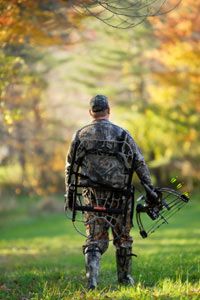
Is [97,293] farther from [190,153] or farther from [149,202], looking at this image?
[190,153]

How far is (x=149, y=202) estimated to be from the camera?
28.9 feet

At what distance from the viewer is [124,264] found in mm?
8727

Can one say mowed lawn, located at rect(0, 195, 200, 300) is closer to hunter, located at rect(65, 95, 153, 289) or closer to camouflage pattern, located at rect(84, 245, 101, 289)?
camouflage pattern, located at rect(84, 245, 101, 289)

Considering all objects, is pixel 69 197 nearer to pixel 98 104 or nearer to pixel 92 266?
pixel 92 266

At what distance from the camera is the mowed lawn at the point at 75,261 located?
7.82 m

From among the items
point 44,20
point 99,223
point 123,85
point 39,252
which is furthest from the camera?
point 123,85

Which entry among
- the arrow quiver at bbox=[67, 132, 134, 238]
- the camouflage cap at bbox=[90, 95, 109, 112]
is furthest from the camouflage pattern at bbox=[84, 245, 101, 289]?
the camouflage cap at bbox=[90, 95, 109, 112]

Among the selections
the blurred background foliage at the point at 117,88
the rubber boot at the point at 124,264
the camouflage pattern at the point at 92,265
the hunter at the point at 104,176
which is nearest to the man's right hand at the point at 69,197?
the hunter at the point at 104,176

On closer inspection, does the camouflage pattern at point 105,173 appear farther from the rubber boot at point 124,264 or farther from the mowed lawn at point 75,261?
the mowed lawn at point 75,261

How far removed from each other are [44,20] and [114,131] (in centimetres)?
713

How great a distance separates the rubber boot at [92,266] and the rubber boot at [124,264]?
320 mm

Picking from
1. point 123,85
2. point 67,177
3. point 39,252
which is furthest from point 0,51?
point 123,85

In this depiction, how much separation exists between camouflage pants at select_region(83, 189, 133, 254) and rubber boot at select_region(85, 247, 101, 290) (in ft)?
0.29

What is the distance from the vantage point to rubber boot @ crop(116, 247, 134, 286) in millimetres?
8711
